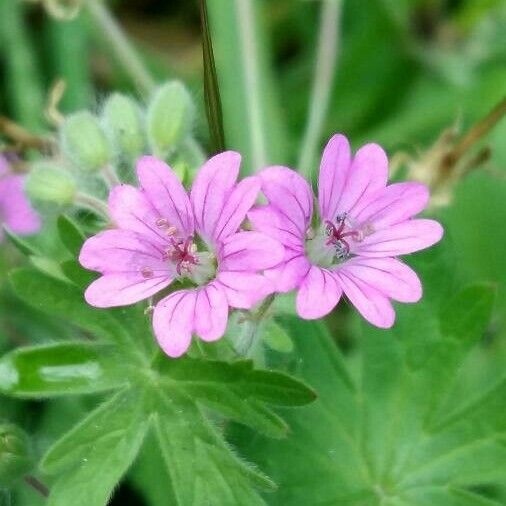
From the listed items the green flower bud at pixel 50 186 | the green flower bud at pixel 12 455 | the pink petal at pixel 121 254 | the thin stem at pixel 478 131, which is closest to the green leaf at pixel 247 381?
the pink petal at pixel 121 254

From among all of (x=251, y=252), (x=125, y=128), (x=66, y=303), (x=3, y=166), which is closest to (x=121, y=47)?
(x=3, y=166)

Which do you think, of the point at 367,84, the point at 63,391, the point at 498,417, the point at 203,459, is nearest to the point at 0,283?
the point at 63,391

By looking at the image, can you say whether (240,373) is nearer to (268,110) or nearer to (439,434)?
(439,434)

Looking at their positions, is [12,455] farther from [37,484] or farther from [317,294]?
[317,294]

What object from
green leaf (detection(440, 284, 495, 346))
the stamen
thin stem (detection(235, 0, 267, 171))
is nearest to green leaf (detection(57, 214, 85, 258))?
the stamen

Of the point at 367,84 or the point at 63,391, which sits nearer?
the point at 63,391

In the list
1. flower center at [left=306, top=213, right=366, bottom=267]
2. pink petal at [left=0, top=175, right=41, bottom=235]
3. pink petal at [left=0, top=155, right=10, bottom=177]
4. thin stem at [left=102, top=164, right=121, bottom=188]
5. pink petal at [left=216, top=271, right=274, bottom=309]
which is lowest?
pink petal at [left=216, top=271, right=274, bottom=309]

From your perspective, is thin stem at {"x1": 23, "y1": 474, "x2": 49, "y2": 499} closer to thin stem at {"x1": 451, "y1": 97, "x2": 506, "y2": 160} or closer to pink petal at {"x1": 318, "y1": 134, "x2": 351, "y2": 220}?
pink petal at {"x1": 318, "y1": 134, "x2": 351, "y2": 220}
